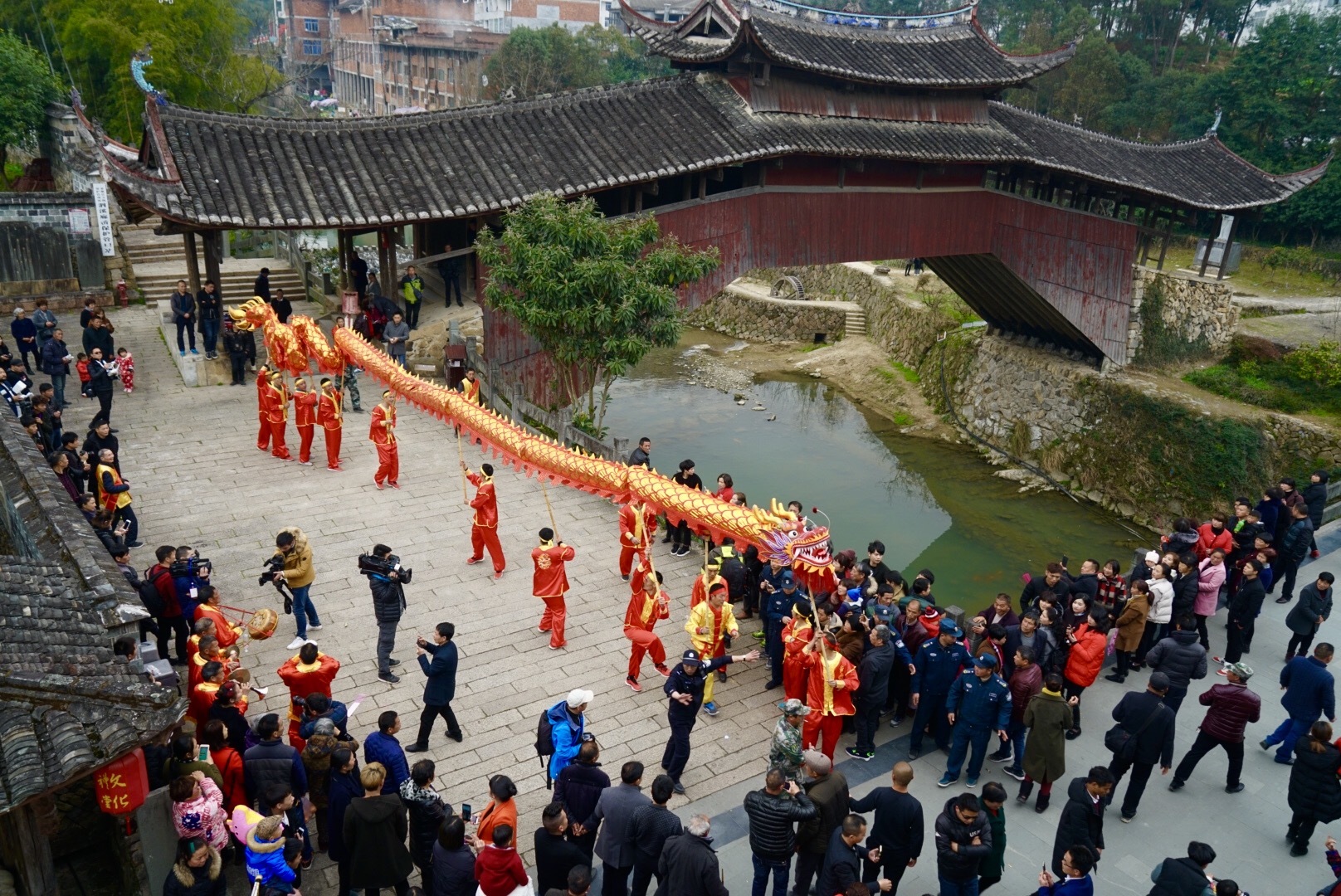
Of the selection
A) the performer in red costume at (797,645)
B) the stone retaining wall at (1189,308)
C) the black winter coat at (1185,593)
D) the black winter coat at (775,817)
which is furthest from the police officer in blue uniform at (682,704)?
the stone retaining wall at (1189,308)

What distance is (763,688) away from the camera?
35.7ft

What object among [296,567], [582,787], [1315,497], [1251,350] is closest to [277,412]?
[296,567]

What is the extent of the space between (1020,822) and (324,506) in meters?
10.0

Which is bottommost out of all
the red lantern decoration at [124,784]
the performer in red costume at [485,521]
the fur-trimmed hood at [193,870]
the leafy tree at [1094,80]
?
the performer in red costume at [485,521]

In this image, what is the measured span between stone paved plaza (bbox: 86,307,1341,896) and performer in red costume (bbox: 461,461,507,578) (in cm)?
26

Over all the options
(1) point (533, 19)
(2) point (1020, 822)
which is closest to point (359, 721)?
(2) point (1020, 822)

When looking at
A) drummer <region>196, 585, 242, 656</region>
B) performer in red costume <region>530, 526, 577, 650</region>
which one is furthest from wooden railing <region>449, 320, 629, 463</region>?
drummer <region>196, 585, 242, 656</region>

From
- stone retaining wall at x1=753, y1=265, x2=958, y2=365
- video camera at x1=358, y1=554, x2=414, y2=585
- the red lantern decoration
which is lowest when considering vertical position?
stone retaining wall at x1=753, y1=265, x2=958, y2=365

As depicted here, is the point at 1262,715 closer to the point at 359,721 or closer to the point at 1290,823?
the point at 1290,823

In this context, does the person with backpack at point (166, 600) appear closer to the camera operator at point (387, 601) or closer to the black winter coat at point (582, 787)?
the camera operator at point (387, 601)

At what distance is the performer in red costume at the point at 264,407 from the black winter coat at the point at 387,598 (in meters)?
6.42

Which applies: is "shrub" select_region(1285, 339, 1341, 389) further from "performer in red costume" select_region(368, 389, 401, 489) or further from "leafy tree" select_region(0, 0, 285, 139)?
"leafy tree" select_region(0, 0, 285, 139)

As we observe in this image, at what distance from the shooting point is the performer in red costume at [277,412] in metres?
15.3

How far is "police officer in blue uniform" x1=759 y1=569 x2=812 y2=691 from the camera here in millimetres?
10219
